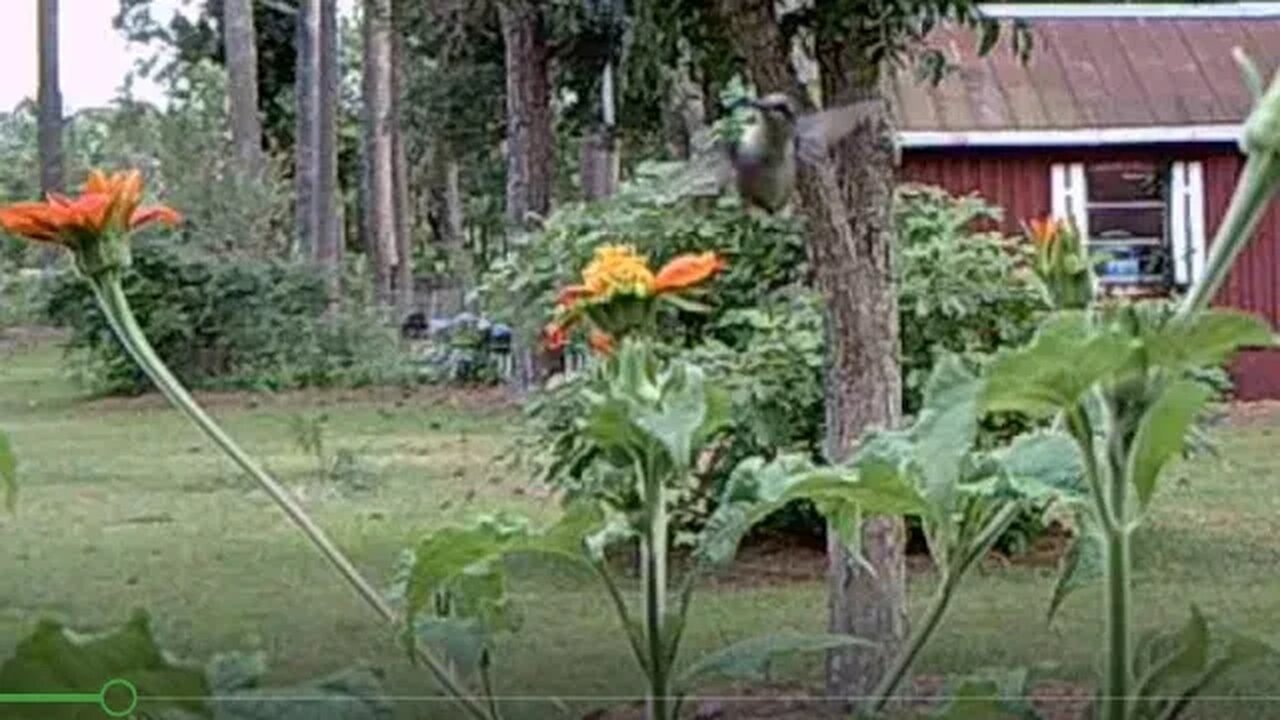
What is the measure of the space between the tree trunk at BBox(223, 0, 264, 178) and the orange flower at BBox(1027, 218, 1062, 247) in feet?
35.1

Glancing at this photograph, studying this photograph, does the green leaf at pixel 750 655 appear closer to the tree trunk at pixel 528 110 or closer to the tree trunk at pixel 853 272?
the tree trunk at pixel 853 272

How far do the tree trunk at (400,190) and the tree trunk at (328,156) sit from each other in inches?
14.7

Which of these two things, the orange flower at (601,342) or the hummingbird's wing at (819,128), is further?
the hummingbird's wing at (819,128)

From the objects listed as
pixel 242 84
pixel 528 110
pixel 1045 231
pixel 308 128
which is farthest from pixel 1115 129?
pixel 1045 231

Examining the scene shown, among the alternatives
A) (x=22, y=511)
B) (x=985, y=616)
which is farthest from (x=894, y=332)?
(x=22, y=511)

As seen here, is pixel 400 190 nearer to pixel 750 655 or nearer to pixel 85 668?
pixel 750 655

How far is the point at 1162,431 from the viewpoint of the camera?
0.41 m

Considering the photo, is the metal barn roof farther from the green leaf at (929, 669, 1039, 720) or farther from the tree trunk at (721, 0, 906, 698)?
the green leaf at (929, 669, 1039, 720)

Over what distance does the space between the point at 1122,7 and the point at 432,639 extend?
8.99 meters

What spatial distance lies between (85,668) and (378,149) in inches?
506

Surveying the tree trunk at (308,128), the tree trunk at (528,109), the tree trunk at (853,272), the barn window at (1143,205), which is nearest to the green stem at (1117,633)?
the tree trunk at (853,272)

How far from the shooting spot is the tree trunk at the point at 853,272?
9.20 feet

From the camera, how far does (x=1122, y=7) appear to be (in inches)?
359

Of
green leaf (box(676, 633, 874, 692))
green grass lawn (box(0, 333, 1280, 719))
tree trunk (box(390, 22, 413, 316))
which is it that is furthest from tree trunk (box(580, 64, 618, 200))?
green leaf (box(676, 633, 874, 692))
